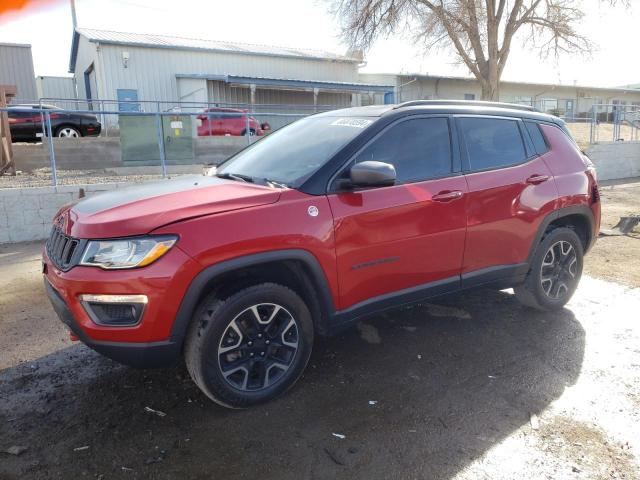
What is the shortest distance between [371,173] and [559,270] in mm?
2435

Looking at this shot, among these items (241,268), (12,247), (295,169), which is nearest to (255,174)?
(295,169)

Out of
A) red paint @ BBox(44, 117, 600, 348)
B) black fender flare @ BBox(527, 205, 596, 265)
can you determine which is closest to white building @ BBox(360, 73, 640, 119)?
black fender flare @ BBox(527, 205, 596, 265)

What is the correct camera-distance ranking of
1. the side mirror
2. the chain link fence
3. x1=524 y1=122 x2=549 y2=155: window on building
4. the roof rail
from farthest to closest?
1. the chain link fence
2. x1=524 y1=122 x2=549 y2=155: window on building
3. the roof rail
4. the side mirror

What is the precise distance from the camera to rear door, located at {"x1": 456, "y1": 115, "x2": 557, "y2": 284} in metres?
3.66

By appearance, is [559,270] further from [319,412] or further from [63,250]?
[63,250]

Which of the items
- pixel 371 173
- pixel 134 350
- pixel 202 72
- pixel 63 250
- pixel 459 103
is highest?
pixel 202 72

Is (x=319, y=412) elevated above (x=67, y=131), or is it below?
below

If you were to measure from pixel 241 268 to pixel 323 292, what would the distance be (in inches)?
22.0

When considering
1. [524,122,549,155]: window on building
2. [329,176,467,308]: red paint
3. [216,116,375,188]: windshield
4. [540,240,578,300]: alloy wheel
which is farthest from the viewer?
[540,240,578,300]: alloy wheel

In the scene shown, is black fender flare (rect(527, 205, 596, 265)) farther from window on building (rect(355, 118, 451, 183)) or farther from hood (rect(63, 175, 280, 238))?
hood (rect(63, 175, 280, 238))

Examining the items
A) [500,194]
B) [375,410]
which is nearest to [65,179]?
[500,194]

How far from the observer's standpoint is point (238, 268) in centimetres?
271

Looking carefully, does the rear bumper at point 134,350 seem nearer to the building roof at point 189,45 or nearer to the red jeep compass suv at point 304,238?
the red jeep compass suv at point 304,238

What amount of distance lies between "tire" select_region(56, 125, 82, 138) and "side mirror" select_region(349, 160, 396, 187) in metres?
14.6
